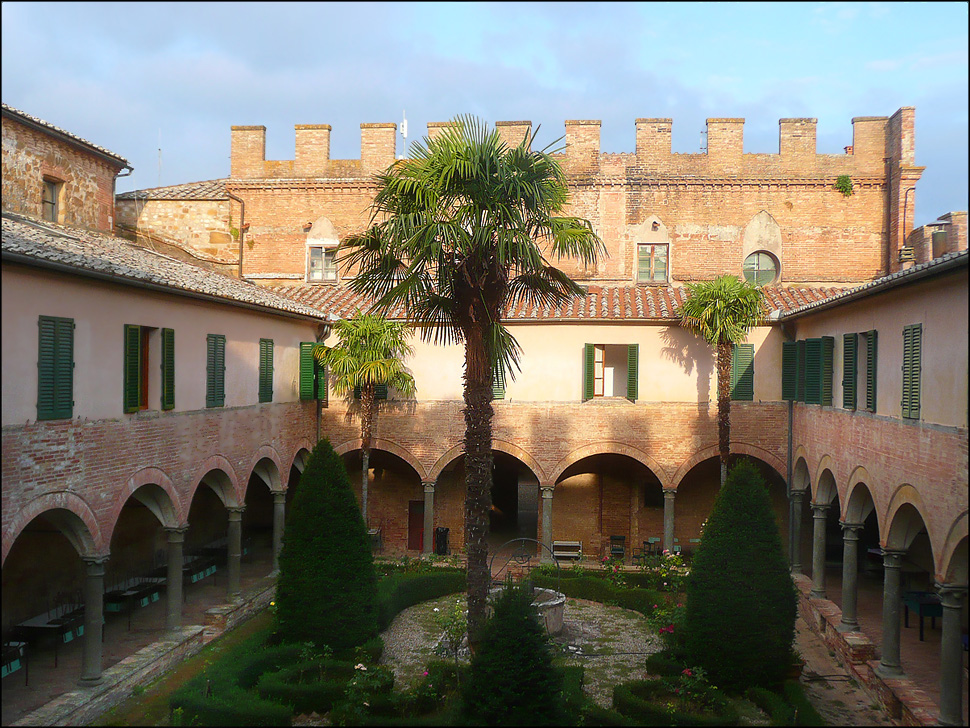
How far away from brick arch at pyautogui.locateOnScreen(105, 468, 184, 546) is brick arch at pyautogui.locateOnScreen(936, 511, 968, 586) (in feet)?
37.5

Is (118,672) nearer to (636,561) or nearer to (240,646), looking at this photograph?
(240,646)

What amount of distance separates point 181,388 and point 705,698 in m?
9.89

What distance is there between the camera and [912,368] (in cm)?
1173

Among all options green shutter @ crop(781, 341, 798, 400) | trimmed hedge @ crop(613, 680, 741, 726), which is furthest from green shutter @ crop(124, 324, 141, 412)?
green shutter @ crop(781, 341, 798, 400)

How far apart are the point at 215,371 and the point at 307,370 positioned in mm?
4887

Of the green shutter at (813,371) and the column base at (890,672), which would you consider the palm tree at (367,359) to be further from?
the column base at (890,672)

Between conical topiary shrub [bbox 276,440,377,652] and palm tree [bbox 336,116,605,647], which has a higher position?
palm tree [bbox 336,116,605,647]

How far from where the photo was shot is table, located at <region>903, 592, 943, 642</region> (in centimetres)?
1442

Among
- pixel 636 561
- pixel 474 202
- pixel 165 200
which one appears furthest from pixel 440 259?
pixel 165 200

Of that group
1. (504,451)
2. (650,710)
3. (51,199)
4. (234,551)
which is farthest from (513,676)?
(51,199)

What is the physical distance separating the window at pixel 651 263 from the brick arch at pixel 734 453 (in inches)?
222

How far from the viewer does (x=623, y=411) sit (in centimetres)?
2033

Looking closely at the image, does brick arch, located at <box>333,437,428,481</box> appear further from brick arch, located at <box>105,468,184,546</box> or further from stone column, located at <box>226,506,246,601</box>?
brick arch, located at <box>105,468,184,546</box>

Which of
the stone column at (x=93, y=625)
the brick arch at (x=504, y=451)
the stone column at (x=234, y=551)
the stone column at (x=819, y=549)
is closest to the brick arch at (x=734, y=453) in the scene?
the stone column at (x=819, y=549)
